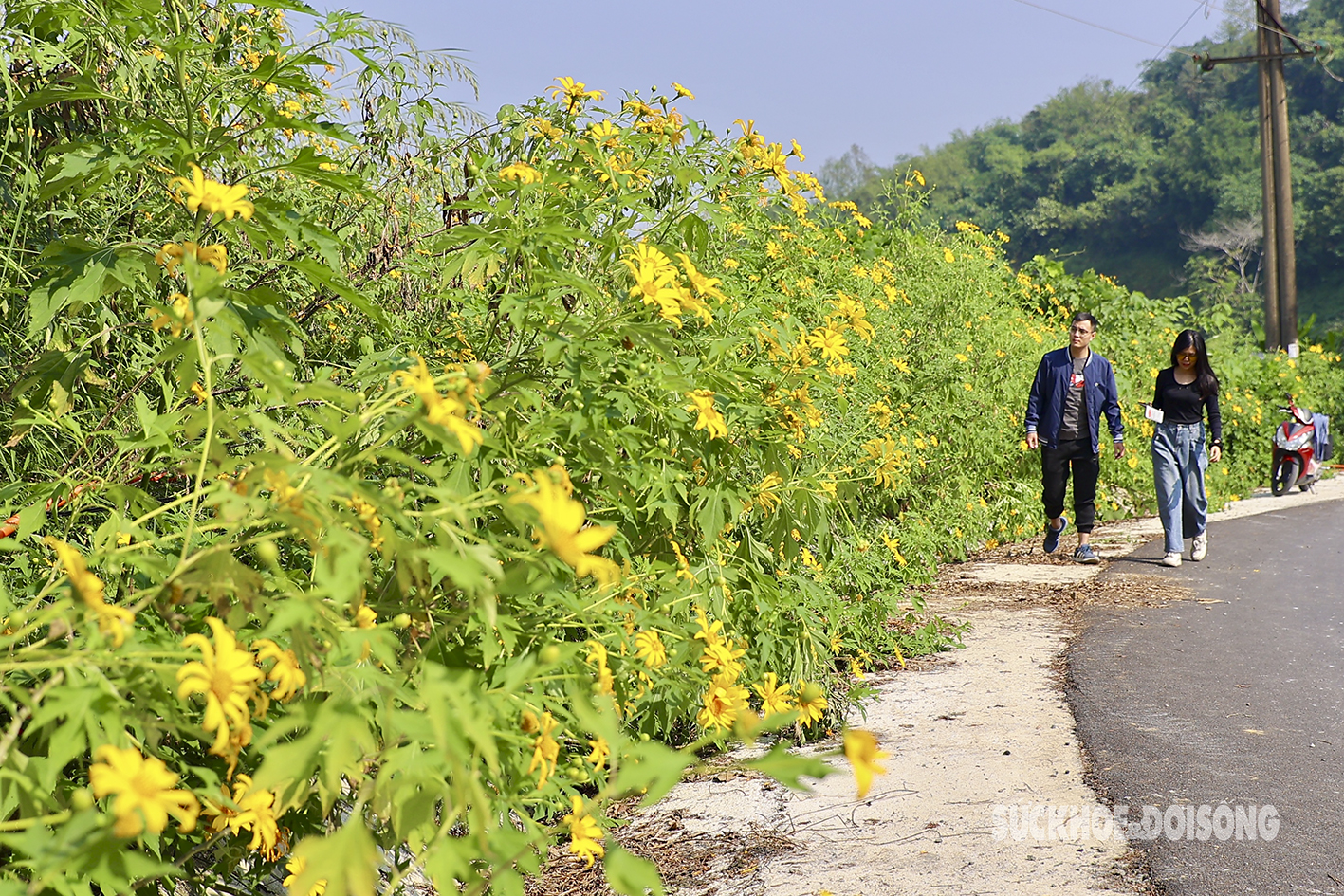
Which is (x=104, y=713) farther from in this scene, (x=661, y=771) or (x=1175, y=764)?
(x=1175, y=764)

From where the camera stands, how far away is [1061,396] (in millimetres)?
7578

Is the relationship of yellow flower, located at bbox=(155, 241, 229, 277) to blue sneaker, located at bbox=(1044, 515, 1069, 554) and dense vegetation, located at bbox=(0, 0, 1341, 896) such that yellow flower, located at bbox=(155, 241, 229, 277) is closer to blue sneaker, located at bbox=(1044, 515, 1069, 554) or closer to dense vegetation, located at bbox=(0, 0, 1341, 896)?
dense vegetation, located at bbox=(0, 0, 1341, 896)

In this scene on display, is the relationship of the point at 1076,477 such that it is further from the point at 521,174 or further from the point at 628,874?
the point at 628,874

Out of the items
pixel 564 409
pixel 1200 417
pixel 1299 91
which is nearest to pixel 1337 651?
pixel 1200 417

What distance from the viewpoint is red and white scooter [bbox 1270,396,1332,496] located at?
12266 mm

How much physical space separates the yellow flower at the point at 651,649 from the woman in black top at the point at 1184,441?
20.8 ft

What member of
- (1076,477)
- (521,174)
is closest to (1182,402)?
(1076,477)

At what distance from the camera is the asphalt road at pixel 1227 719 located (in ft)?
8.91

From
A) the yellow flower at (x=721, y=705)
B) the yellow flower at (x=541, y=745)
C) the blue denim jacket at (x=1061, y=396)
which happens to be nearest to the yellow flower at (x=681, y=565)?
the yellow flower at (x=721, y=705)

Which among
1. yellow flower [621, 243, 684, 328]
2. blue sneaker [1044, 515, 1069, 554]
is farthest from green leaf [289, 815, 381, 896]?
blue sneaker [1044, 515, 1069, 554]

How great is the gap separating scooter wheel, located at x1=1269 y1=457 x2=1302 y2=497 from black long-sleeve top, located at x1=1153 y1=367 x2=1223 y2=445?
563 centimetres

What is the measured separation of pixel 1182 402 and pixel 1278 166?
13.4 metres

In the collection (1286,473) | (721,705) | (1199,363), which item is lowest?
(1286,473)

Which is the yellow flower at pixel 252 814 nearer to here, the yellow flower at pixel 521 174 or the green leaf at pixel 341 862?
the green leaf at pixel 341 862
